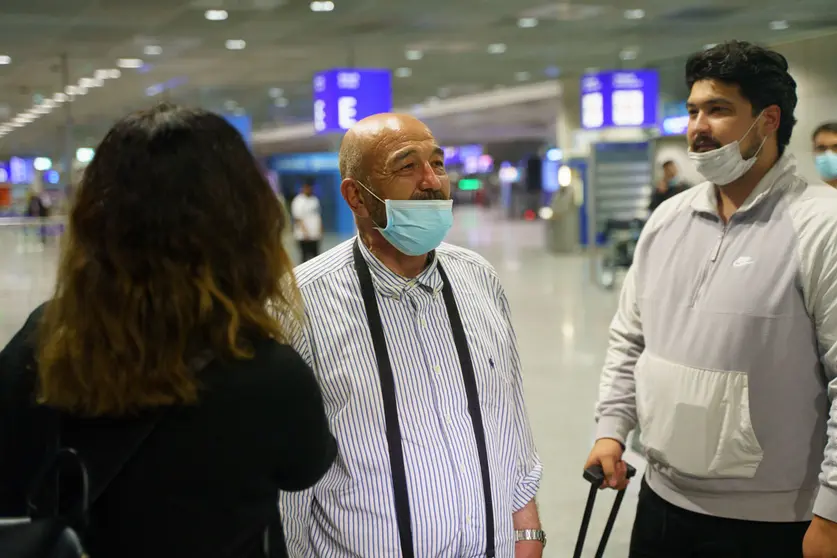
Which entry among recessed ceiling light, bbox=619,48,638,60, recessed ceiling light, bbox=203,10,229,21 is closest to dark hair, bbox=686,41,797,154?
recessed ceiling light, bbox=203,10,229,21

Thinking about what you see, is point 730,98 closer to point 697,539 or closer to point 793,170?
point 793,170

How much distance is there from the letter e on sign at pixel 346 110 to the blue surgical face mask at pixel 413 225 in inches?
399

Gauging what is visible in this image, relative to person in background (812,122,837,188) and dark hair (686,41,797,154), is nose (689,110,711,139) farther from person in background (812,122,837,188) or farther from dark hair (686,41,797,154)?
person in background (812,122,837,188)

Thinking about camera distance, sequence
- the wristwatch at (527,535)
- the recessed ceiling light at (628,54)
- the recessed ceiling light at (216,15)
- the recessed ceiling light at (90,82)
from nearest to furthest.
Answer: the wristwatch at (527,535) < the recessed ceiling light at (216,15) < the recessed ceiling light at (628,54) < the recessed ceiling light at (90,82)

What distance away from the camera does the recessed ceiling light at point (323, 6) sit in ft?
31.4

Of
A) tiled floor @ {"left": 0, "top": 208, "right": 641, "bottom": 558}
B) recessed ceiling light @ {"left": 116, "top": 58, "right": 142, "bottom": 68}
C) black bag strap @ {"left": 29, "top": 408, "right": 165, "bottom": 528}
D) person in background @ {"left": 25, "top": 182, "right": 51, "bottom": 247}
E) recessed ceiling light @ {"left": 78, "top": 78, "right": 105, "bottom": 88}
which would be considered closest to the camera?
black bag strap @ {"left": 29, "top": 408, "right": 165, "bottom": 528}

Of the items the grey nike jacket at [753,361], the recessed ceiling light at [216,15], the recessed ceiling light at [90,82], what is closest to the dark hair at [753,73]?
the grey nike jacket at [753,361]

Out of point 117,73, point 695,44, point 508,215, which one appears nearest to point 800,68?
point 695,44

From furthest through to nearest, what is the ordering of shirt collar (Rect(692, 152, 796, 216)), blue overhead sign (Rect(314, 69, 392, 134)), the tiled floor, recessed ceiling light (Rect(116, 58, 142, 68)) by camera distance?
recessed ceiling light (Rect(116, 58, 142, 68)) → blue overhead sign (Rect(314, 69, 392, 134)) → the tiled floor → shirt collar (Rect(692, 152, 796, 216))

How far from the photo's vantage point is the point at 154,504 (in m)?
1.13

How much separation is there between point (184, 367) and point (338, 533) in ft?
1.96

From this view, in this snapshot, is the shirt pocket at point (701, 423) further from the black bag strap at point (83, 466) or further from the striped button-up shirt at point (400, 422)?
the black bag strap at point (83, 466)

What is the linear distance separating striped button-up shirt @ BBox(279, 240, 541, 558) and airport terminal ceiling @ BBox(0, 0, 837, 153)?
8414 mm

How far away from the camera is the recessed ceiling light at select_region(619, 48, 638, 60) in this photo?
1396cm
